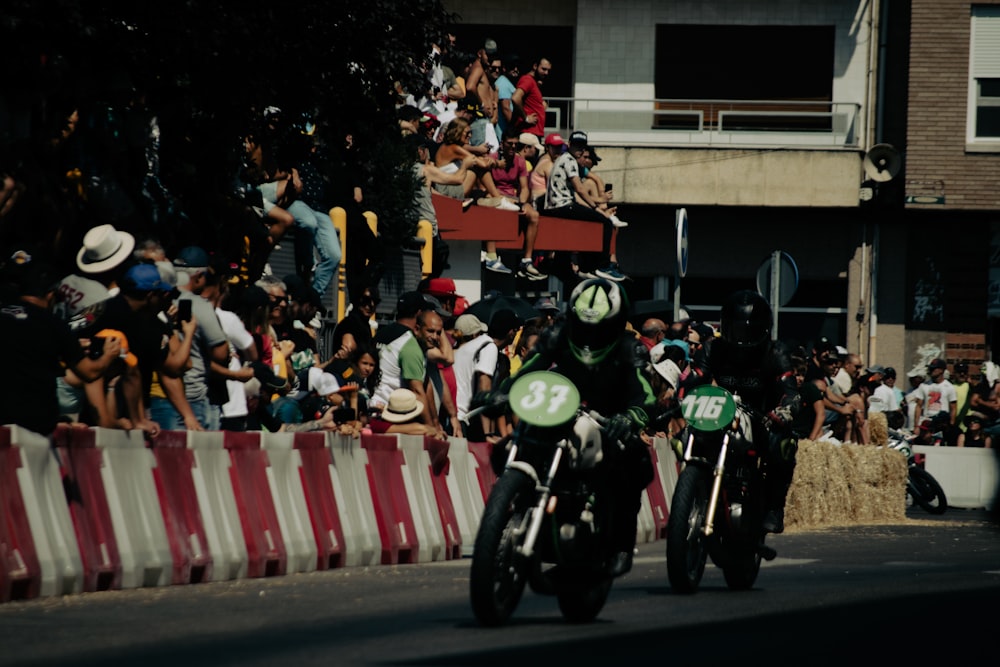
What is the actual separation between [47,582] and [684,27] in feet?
111

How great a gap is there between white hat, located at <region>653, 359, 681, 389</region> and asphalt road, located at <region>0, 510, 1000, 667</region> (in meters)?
6.68

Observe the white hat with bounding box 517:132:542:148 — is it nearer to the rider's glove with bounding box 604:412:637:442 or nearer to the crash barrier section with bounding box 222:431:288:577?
the crash barrier section with bounding box 222:431:288:577

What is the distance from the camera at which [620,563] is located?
10.2 m

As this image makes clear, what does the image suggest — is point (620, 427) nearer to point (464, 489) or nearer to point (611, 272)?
point (464, 489)

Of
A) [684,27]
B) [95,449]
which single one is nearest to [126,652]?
[95,449]

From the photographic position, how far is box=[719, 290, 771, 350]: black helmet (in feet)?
42.4

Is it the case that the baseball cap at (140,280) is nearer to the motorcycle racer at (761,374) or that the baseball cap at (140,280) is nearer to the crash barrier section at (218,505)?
the crash barrier section at (218,505)

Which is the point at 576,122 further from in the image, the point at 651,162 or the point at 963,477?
the point at 963,477

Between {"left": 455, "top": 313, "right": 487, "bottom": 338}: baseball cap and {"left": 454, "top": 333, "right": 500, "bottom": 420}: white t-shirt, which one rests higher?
{"left": 455, "top": 313, "right": 487, "bottom": 338}: baseball cap

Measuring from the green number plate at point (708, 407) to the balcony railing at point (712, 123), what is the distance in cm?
2826

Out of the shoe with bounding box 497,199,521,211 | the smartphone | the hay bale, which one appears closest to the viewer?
the smartphone

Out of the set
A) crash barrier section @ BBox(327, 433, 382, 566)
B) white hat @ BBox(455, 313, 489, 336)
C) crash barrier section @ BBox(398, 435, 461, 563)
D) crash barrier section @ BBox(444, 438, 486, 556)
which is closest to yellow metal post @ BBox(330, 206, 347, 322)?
white hat @ BBox(455, 313, 489, 336)

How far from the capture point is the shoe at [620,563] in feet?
33.2

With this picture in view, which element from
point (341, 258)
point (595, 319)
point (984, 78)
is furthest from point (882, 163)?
point (595, 319)
